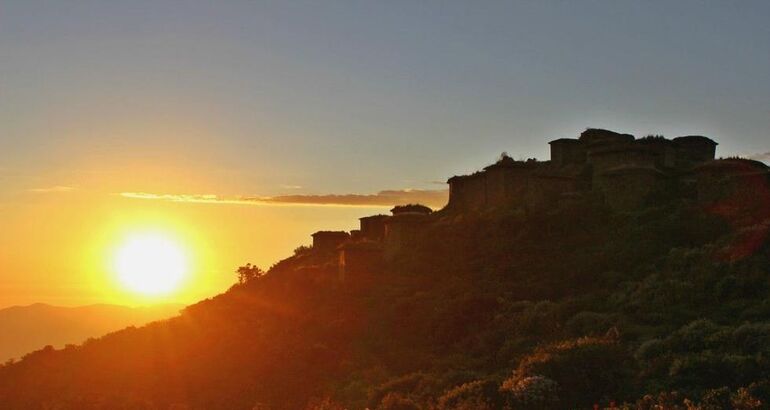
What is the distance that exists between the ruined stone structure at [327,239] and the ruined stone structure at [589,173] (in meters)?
12.7

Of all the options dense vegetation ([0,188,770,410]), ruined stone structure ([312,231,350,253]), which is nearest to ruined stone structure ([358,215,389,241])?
A: ruined stone structure ([312,231,350,253])

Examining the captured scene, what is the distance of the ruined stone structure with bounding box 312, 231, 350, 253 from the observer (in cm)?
6825

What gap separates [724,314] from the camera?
2820 centimetres

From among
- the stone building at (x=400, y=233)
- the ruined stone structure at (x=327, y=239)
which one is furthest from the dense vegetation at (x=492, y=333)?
the ruined stone structure at (x=327, y=239)

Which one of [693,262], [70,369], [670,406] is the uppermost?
[693,262]

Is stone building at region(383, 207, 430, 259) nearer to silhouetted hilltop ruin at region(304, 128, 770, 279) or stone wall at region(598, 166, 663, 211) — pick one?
silhouetted hilltop ruin at region(304, 128, 770, 279)

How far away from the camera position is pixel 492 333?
32.9m

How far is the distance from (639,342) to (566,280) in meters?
12.4

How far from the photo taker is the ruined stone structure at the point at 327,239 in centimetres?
6825

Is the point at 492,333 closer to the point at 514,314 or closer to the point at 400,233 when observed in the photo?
the point at 514,314

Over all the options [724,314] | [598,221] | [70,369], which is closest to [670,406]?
[724,314]

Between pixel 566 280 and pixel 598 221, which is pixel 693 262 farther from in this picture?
pixel 598 221

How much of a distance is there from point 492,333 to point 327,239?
3790 centimetres

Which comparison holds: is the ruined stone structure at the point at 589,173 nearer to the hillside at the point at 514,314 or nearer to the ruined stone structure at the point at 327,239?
the hillside at the point at 514,314
